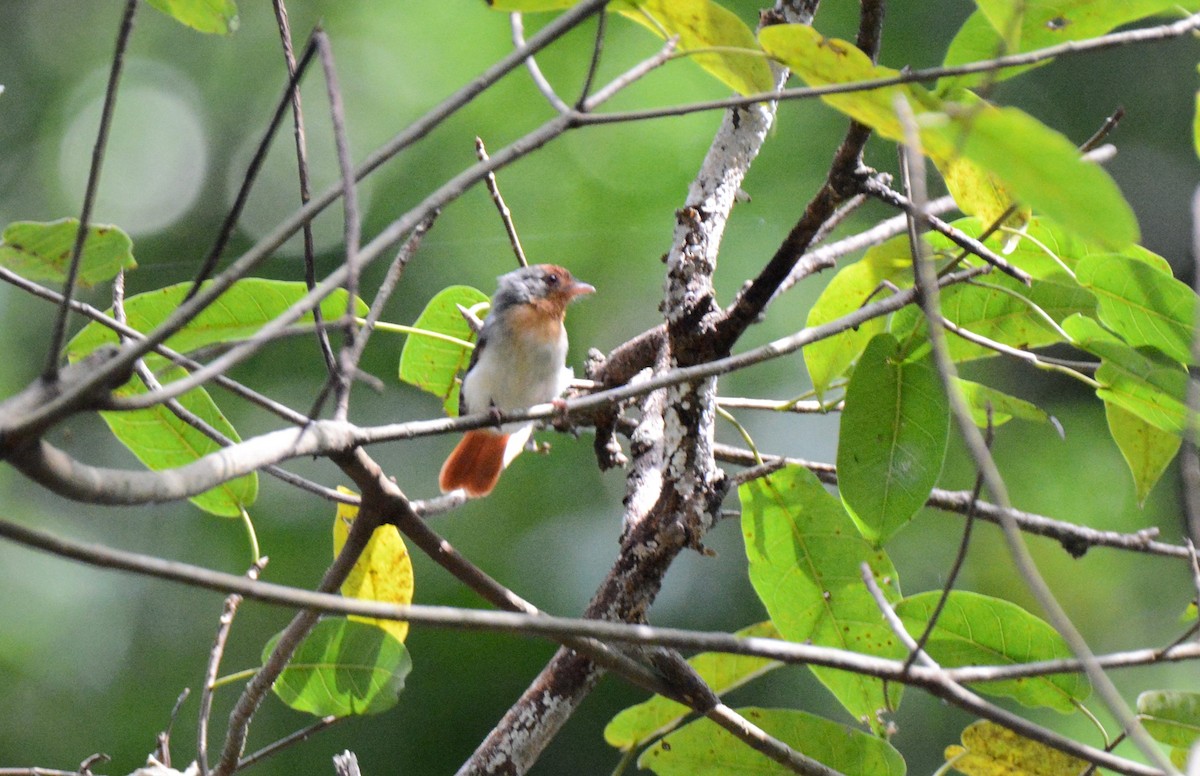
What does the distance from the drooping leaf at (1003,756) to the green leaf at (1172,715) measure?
0.18m

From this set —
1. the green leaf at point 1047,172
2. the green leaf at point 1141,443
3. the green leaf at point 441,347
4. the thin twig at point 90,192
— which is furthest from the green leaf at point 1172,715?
the thin twig at point 90,192

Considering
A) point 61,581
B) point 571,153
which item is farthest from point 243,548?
point 571,153

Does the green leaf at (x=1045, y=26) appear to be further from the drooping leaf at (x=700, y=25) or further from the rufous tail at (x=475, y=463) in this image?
the rufous tail at (x=475, y=463)

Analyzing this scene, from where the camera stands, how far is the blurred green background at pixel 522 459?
189 inches

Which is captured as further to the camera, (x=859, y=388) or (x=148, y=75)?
(x=148, y=75)

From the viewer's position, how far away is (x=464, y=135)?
17.5 feet

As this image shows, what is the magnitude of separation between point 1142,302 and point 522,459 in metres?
3.52

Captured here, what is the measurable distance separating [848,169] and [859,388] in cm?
40

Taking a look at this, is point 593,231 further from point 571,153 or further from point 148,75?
point 148,75

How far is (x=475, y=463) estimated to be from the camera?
3.33 metres

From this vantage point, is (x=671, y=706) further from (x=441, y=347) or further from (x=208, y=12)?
(x=208, y=12)

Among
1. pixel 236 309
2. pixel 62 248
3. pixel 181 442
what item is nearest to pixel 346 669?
pixel 181 442

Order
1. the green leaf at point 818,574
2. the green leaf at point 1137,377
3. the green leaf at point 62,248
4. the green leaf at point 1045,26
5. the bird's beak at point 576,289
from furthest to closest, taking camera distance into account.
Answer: the bird's beak at point 576,289 < the green leaf at point 818,574 < the green leaf at point 1137,377 < the green leaf at point 62,248 < the green leaf at point 1045,26

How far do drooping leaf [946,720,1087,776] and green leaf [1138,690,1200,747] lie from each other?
176 mm
